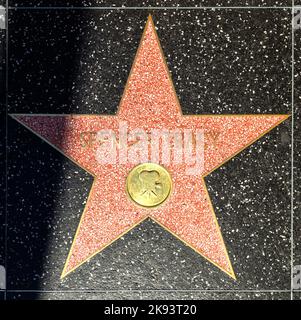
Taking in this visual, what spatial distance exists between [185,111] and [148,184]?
0.27 m

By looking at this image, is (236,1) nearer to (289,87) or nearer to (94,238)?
(289,87)

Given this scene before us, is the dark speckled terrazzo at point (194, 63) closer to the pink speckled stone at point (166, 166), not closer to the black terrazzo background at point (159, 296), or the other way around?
the pink speckled stone at point (166, 166)

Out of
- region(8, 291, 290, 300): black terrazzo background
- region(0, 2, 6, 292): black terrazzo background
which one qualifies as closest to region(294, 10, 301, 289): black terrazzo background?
region(8, 291, 290, 300): black terrazzo background

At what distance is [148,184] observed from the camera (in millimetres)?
2486

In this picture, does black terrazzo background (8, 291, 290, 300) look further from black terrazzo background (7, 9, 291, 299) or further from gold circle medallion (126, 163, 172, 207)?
gold circle medallion (126, 163, 172, 207)

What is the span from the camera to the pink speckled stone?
8.10ft

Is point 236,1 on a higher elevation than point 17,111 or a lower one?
higher

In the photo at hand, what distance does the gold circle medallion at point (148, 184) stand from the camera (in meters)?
2.47

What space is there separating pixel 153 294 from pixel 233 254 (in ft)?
0.96

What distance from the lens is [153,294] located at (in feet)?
8.18

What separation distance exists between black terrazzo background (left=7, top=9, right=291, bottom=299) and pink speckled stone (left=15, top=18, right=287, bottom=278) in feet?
0.10

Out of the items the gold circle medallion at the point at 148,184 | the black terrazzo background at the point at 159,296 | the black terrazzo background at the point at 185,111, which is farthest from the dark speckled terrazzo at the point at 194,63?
the black terrazzo background at the point at 159,296

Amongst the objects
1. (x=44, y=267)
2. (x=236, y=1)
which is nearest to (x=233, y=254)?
(x=44, y=267)

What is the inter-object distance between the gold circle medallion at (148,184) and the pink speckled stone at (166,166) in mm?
20
